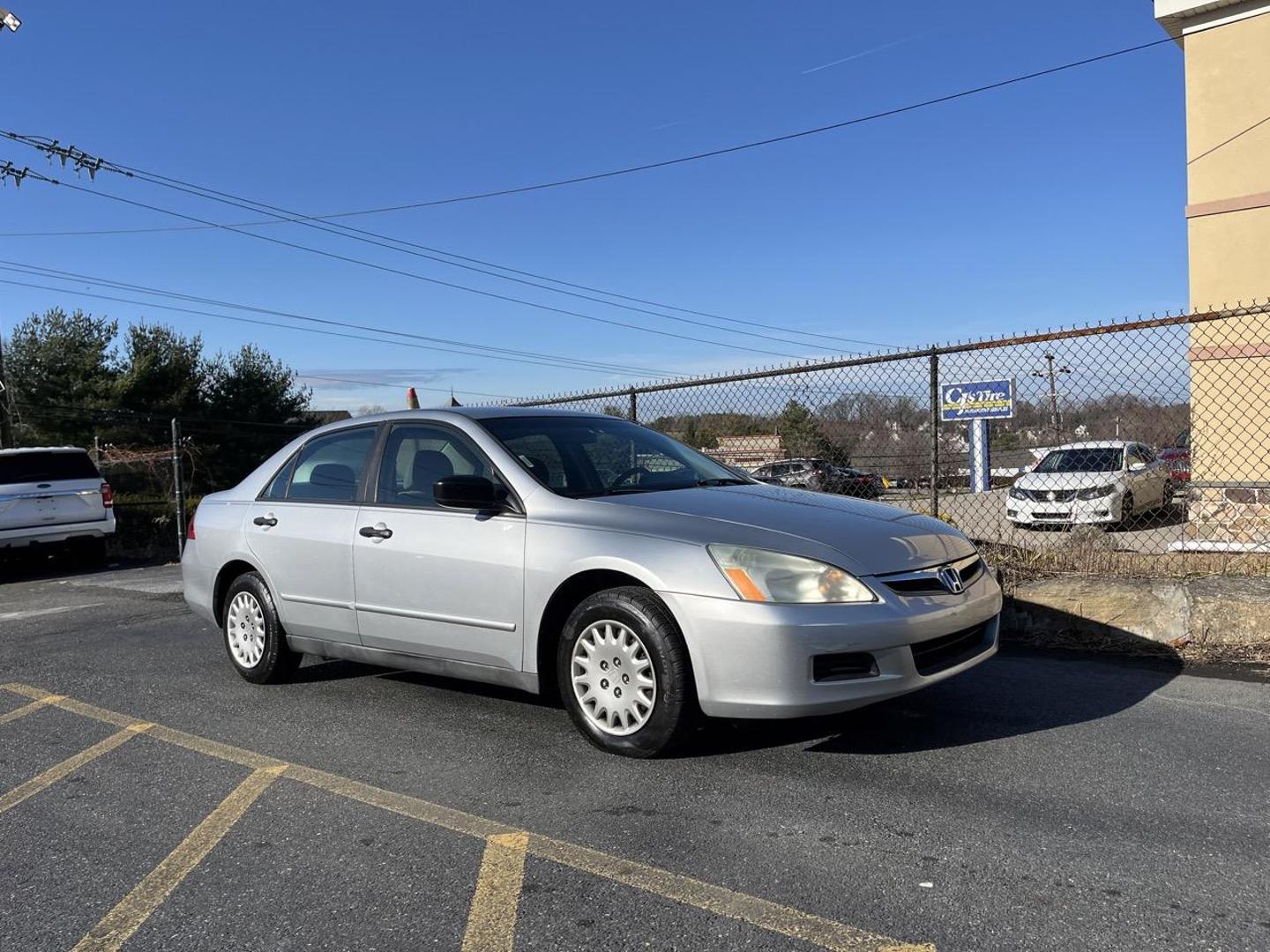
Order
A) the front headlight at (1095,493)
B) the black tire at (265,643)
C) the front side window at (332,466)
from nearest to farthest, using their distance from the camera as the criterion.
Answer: the front side window at (332,466)
the black tire at (265,643)
the front headlight at (1095,493)

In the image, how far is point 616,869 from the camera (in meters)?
2.89

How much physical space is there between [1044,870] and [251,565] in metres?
4.31

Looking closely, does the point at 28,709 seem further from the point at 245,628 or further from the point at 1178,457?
the point at 1178,457

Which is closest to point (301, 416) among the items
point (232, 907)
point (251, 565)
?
point (251, 565)

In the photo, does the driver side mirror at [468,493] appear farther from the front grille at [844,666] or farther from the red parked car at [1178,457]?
the red parked car at [1178,457]

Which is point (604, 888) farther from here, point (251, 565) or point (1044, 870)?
point (251, 565)

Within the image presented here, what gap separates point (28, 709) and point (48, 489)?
327 inches

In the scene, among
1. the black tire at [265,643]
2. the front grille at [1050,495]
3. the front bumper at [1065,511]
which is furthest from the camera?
the front grille at [1050,495]

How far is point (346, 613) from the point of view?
189 inches

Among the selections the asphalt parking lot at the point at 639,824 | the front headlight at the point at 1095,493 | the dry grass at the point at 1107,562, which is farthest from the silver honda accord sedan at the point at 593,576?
the front headlight at the point at 1095,493

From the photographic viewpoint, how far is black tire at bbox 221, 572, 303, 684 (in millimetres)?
5242

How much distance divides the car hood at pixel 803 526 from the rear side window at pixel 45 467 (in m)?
10.9

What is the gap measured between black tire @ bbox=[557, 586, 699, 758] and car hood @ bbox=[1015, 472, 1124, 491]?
6.07m

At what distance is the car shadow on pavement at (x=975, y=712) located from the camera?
13.2 ft
